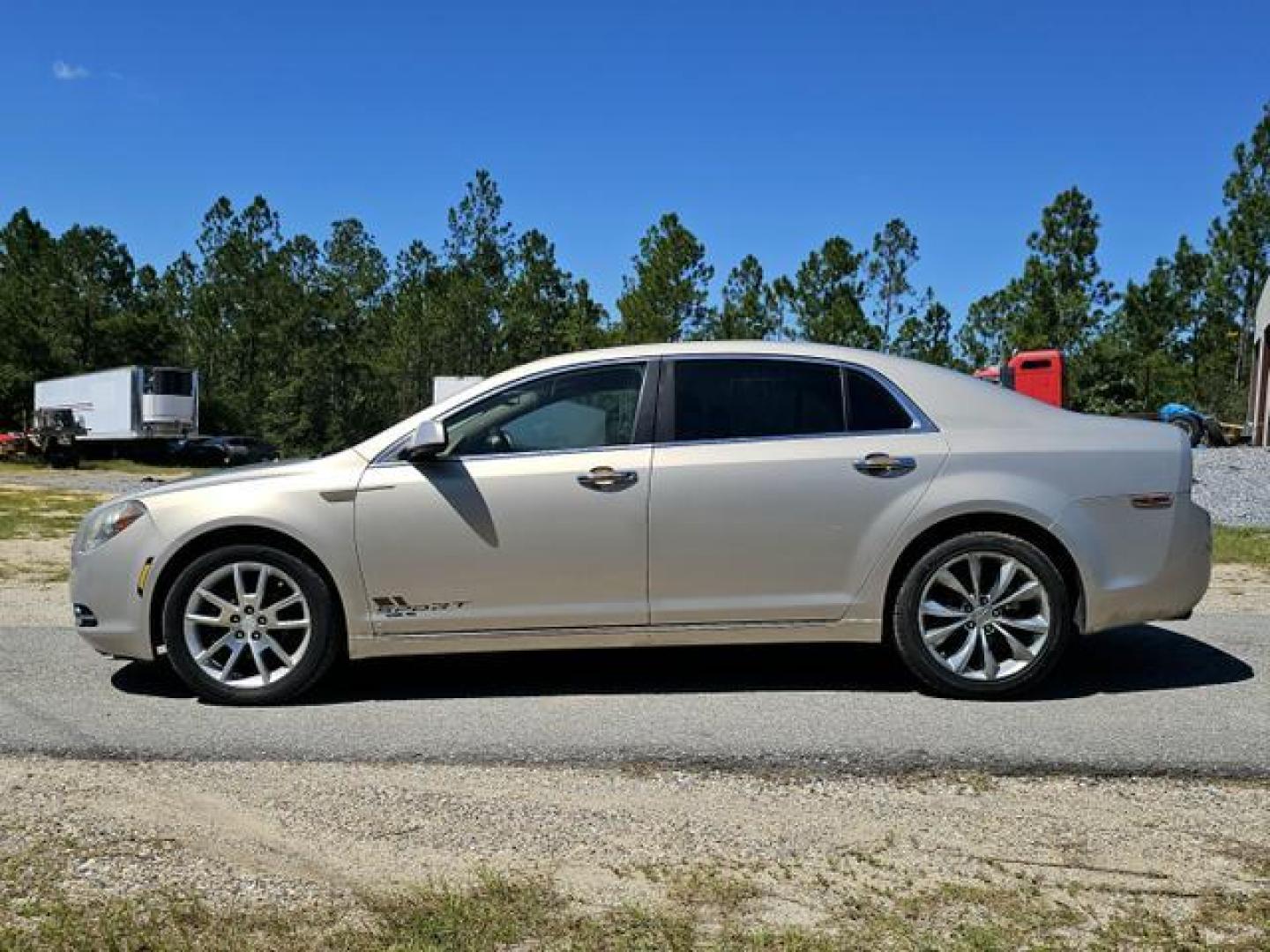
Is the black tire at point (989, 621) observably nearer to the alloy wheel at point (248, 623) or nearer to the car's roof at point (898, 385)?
the car's roof at point (898, 385)

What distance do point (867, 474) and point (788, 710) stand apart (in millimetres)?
1123

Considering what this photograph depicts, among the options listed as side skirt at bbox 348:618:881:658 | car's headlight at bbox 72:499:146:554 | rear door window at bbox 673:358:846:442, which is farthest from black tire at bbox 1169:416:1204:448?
car's headlight at bbox 72:499:146:554

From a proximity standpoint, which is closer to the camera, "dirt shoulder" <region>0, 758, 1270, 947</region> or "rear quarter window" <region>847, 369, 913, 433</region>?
"dirt shoulder" <region>0, 758, 1270, 947</region>

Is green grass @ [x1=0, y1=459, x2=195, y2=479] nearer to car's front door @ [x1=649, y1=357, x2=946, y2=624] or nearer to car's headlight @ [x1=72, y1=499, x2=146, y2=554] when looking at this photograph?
car's headlight @ [x1=72, y1=499, x2=146, y2=554]

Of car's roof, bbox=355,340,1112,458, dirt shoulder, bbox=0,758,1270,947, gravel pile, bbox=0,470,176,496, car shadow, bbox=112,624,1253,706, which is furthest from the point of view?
gravel pile, bbox=0,470,176,496

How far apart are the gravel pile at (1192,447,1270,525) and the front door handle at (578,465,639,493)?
1202 cm

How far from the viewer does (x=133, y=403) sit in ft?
133

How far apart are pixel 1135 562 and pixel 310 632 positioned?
3.78 m

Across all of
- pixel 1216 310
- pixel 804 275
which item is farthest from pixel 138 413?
pixel 1216 310

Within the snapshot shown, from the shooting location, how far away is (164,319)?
59375mm

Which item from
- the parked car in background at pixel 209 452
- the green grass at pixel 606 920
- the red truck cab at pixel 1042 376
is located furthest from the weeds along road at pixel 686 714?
the parked car in background at pixel 209 452

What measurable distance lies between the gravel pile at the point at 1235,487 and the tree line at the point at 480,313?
2483 centimetres

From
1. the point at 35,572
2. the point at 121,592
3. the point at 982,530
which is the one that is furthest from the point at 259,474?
the point at 35,572

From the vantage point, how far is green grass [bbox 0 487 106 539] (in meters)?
13.0
